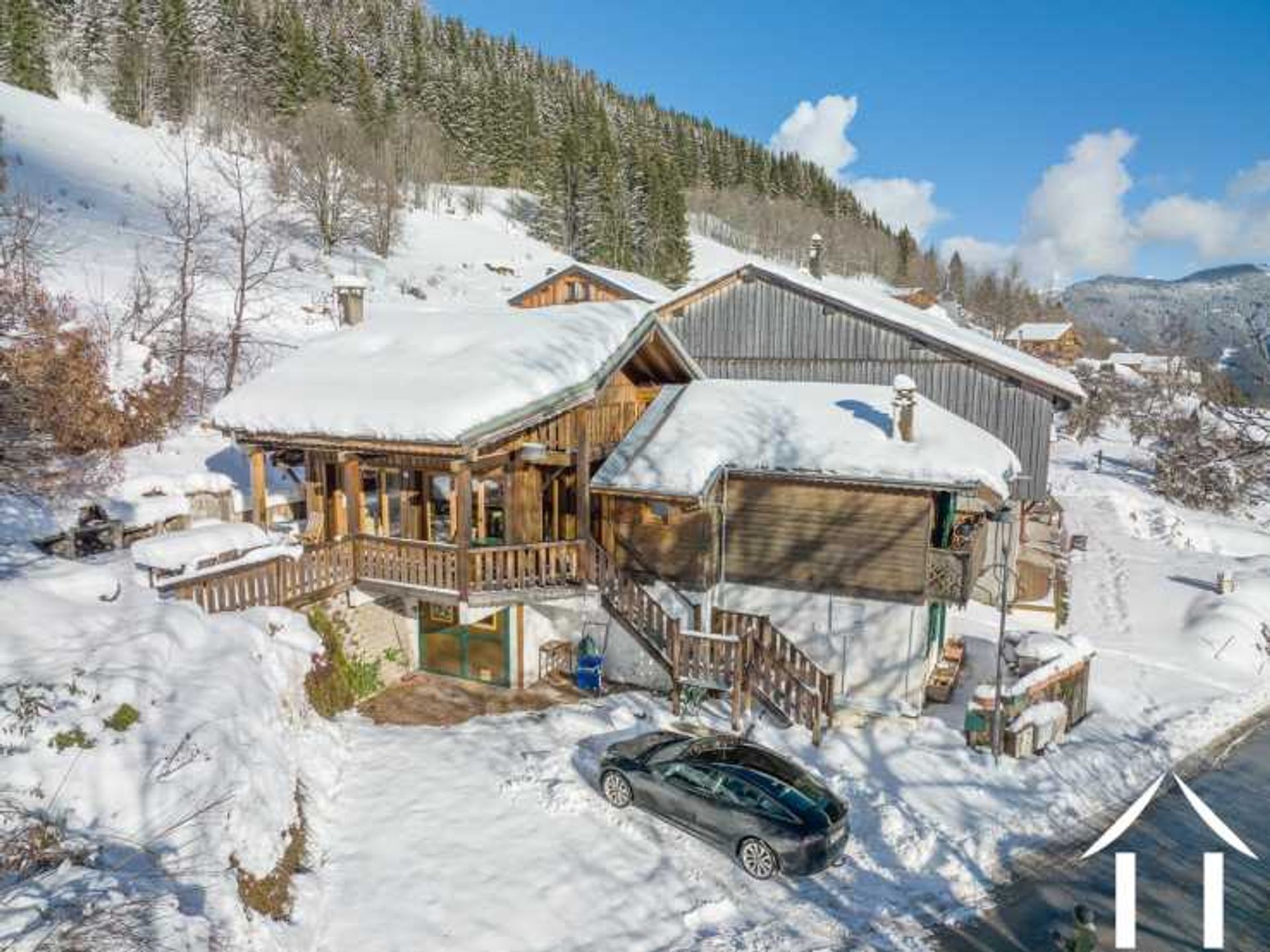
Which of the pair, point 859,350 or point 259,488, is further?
point 859,350

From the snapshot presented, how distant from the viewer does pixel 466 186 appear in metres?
97.1

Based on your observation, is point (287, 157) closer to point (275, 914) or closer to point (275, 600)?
point (275, 600)

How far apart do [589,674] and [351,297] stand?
35.9 feet

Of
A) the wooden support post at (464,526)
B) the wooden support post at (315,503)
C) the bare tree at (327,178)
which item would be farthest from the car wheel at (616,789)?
the bare tree at (327,178)

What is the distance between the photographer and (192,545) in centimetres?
1331

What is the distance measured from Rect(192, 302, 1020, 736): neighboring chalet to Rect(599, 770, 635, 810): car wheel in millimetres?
3304

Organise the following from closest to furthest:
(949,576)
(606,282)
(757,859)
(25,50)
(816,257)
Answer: (757,859)
(949,576)
(816,257)
(606,282)
(25,50)

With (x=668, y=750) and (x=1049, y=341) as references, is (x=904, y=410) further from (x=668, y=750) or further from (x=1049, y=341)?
(x=1049, y=341)

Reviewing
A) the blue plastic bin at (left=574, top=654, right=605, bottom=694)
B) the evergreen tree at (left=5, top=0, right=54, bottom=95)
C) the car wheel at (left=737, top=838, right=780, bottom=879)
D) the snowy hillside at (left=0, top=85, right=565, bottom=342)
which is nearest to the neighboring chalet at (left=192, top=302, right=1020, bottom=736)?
the blue plastic bin at (left=574, top=654, right=605, bottom=694)

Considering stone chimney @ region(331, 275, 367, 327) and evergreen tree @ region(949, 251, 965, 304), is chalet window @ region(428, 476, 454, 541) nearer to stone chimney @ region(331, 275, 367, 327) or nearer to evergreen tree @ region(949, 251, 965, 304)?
stone chimney @ region(331, 275, 367, 327)

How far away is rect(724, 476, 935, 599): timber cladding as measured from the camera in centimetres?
1595

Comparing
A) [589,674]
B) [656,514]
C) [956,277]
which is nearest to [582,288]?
[656,514]

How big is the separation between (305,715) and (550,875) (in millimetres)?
5296

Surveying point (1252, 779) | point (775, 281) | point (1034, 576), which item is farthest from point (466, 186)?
point (1252, 779)
